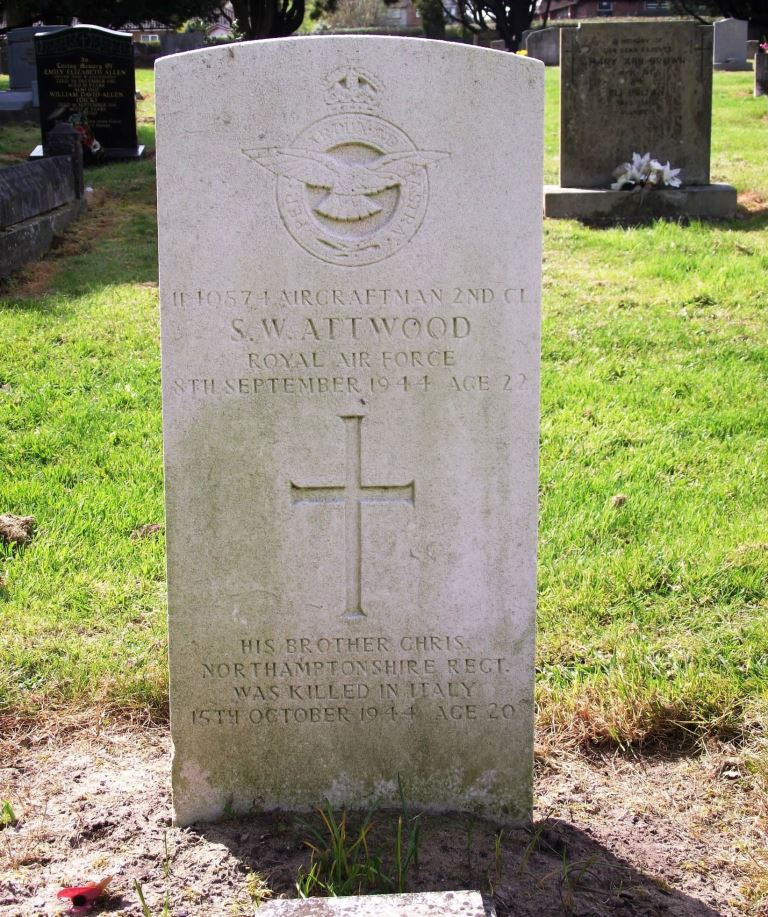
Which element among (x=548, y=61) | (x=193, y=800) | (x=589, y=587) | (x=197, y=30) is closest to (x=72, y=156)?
(x=589, y=587)

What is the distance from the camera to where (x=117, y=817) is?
3180mm

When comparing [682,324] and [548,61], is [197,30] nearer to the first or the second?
[548,61]

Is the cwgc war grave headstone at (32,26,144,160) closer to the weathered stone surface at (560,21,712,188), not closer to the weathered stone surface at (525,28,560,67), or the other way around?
the weathered stone surface at (560,21,712,188)

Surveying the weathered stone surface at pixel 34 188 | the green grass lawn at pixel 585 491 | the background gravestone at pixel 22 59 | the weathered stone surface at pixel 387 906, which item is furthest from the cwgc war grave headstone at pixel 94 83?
the weathered stone surface at pixel 387 906

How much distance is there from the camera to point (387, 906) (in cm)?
238

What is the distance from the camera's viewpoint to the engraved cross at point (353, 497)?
302 centimetres

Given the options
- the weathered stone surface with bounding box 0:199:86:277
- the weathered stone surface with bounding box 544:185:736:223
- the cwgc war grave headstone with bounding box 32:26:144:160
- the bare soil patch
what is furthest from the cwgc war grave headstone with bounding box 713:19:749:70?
the bare soil patch

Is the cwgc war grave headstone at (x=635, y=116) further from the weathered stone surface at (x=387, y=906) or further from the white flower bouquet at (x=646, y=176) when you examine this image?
the weathered stone surface at (x=387, y=906)

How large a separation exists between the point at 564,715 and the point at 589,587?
2.67 feet

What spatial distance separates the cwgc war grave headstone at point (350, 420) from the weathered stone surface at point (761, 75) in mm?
19962

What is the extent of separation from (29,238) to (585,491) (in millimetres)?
5973

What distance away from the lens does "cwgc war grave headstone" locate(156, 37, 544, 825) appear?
2.83 meters

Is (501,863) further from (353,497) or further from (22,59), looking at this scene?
(22,59)

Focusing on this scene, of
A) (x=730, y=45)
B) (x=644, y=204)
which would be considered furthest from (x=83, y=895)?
(x=730, y=45)
